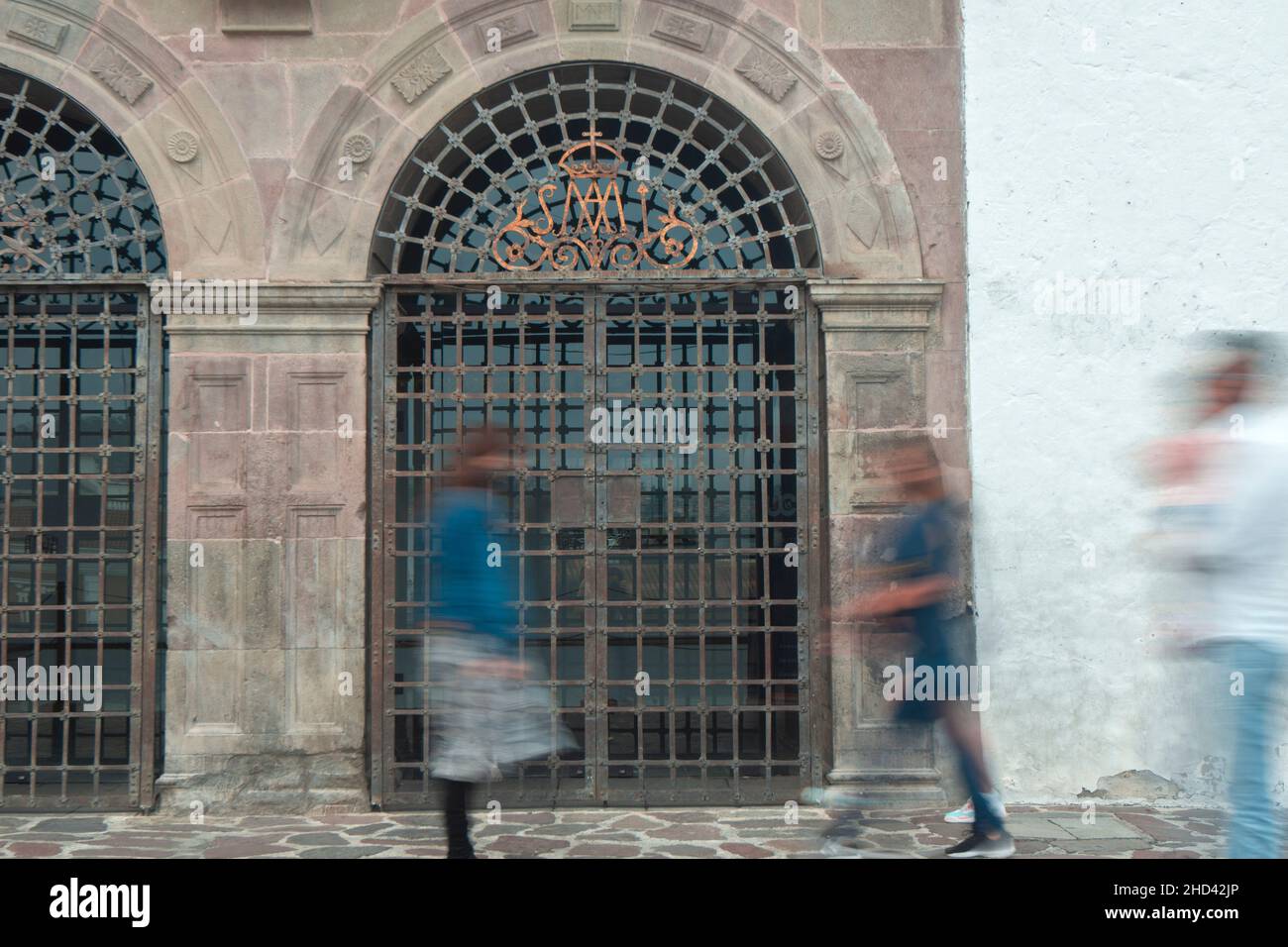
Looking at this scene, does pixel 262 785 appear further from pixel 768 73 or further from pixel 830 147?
pixel 768 73

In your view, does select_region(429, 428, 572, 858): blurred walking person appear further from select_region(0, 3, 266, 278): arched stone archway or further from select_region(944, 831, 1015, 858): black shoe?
select_region(0, 3, 266, 278): arched stone archway

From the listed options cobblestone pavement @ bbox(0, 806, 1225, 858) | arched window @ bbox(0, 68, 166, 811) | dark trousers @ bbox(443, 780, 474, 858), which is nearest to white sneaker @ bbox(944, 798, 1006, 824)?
cobblestone pavement @ bbox(0, 806, 1225, 858)

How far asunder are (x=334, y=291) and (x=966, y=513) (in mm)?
3376

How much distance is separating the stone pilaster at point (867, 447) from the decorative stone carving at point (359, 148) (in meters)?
2.37

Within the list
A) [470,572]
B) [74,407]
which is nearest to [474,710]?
[470,572]

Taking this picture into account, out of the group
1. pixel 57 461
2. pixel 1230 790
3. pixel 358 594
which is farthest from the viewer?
pixel 57 461

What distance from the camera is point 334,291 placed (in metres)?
6.63

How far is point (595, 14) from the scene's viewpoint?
6762mm

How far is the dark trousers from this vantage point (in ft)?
15.1

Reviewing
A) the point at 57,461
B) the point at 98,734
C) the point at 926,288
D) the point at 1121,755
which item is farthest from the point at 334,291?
the point at 1121,755

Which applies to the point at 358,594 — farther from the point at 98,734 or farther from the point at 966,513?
the point at 966,513

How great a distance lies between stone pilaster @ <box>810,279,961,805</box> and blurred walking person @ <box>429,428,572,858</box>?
7.97 ft

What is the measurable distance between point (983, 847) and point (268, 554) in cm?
366

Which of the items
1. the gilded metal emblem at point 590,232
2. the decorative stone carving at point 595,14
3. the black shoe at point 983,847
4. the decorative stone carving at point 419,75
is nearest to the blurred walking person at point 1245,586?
the black shoe at point 983,847
